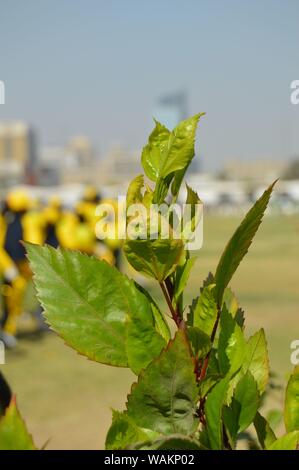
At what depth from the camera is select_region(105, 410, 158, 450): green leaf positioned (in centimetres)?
68

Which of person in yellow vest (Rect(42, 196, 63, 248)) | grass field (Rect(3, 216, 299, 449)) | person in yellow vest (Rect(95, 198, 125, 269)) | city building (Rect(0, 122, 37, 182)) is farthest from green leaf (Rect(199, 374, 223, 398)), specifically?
city building (Rect(0, 122, 37, 182))

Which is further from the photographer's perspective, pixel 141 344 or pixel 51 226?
pixel 51 226

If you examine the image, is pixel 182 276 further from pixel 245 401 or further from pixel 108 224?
pixel 108 224

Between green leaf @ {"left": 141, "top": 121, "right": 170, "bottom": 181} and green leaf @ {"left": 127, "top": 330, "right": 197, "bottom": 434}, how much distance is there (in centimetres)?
15

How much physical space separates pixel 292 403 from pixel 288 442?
76mm

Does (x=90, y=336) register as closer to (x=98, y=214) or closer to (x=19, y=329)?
(x=98, y=214)

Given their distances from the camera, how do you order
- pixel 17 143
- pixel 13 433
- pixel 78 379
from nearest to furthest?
pixel 13 433 < pixel 78 379 < pixel 17 143

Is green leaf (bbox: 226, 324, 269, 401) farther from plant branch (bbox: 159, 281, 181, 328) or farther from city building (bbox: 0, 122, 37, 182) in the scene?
city building (bbox: 0, 122, 37, 182)

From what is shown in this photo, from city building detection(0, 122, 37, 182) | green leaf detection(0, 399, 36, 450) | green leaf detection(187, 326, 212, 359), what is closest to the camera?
green leaf detection(0, 399, 36, 450)

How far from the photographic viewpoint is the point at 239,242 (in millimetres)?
676

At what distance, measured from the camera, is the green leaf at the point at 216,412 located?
2.22 ft

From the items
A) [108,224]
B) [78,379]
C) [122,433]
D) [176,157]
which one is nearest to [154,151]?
[176,157]
